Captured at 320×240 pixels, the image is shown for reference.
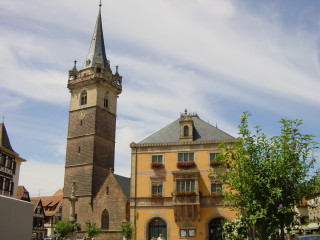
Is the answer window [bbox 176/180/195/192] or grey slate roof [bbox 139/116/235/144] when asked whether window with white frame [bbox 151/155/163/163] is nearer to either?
grey slate roof [bbox 139/116/235/144]

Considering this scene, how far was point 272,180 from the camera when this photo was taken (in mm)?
18500

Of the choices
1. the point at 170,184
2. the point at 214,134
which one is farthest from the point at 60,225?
the point at 214,134

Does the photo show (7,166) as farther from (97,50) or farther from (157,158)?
(97,50)

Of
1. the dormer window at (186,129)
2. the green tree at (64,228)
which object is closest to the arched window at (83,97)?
the green tree at (64,228)

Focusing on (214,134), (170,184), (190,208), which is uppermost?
(214,134)

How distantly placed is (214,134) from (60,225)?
2035 cm

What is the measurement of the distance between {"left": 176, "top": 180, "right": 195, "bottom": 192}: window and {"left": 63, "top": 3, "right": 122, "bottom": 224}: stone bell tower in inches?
705

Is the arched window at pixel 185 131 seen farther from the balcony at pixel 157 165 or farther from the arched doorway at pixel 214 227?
the arched doorway at pixel 214 227

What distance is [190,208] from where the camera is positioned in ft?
115

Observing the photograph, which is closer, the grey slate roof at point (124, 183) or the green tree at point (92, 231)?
the green tree at point (92, 231)

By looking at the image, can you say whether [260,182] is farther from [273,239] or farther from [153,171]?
[153,171]

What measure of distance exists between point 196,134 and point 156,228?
10.4 m

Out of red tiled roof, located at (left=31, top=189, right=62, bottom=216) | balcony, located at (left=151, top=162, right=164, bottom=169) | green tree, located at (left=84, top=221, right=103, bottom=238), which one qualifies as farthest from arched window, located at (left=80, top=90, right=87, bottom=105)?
red tiled roof, located at (left=31, top=189, right=62, bottom=216)

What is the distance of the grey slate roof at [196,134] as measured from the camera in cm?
3853
